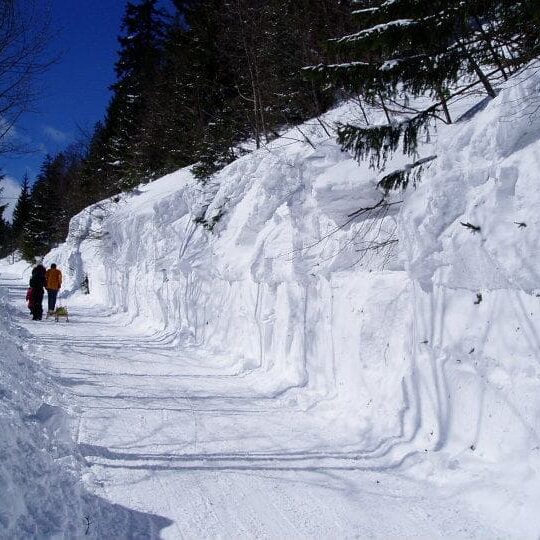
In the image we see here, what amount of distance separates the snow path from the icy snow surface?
0.06 ft

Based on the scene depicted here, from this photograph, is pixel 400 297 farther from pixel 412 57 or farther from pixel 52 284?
pixel 52 284

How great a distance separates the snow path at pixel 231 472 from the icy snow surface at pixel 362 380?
0.02m

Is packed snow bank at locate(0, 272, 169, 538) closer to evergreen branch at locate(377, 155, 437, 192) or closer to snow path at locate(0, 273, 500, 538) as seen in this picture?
snow path at locate(0, 273, 500, 538)

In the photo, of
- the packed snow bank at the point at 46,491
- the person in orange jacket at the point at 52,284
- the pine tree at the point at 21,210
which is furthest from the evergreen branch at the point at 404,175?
the pine tree at the point at 21,210

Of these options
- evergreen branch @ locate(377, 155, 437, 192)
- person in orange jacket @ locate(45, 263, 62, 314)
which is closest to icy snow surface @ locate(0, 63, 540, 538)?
evergreen branch @ locate(377, 155, 437, 192)

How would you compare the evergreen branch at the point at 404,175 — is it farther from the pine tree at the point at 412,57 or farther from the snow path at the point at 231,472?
the snow path at the point at 231,472

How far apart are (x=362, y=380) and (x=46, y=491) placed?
3.95 meters

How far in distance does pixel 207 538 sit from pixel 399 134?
Answer: 4.84 meters

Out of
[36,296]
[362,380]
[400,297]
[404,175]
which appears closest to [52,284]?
[36,296]

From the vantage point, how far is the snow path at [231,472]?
3439 millimetres

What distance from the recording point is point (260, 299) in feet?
30.1

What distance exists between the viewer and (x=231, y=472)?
14.0 feet

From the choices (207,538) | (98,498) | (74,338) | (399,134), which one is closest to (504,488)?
(207,538)

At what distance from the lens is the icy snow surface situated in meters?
3.60
